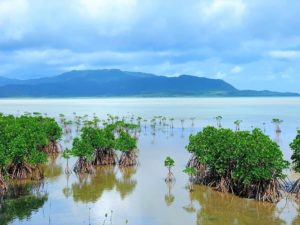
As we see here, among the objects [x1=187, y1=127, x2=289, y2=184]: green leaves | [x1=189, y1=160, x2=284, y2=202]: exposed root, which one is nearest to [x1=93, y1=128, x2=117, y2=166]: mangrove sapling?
[x1=187, y1=127, x2=289, y2=184]: green leaves

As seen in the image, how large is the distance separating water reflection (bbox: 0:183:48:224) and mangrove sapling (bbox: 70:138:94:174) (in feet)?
14.4

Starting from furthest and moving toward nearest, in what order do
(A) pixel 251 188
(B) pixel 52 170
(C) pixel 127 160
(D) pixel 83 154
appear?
(C) pixel 127 160 → (B) pixel 52 170 → (D) pixel 83 154 → (A) pixel 251 188

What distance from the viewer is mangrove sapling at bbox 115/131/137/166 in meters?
35.6

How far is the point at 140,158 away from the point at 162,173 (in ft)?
26.4

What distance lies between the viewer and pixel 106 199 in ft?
84.7

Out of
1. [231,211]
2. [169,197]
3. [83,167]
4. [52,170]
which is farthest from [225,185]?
[52,170]

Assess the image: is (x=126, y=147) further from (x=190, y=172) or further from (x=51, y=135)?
(x=51, y=135)

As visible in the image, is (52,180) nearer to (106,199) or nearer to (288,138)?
(106,199)

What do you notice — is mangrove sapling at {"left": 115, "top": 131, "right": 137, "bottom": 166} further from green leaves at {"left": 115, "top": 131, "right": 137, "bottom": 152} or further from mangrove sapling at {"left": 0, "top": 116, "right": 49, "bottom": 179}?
mangrove sapling at {"left": 0, "top": 116, "right": 49, "bottom": 179}

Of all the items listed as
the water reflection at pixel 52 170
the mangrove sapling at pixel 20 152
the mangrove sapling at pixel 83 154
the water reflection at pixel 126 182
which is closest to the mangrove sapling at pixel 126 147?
the water reflection at pixel 126 182

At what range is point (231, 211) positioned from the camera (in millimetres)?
22844

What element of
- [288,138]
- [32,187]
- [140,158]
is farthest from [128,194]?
[288,138]

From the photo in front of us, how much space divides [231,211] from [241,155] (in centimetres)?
367

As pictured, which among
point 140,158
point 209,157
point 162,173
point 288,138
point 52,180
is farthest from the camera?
point 288,138
